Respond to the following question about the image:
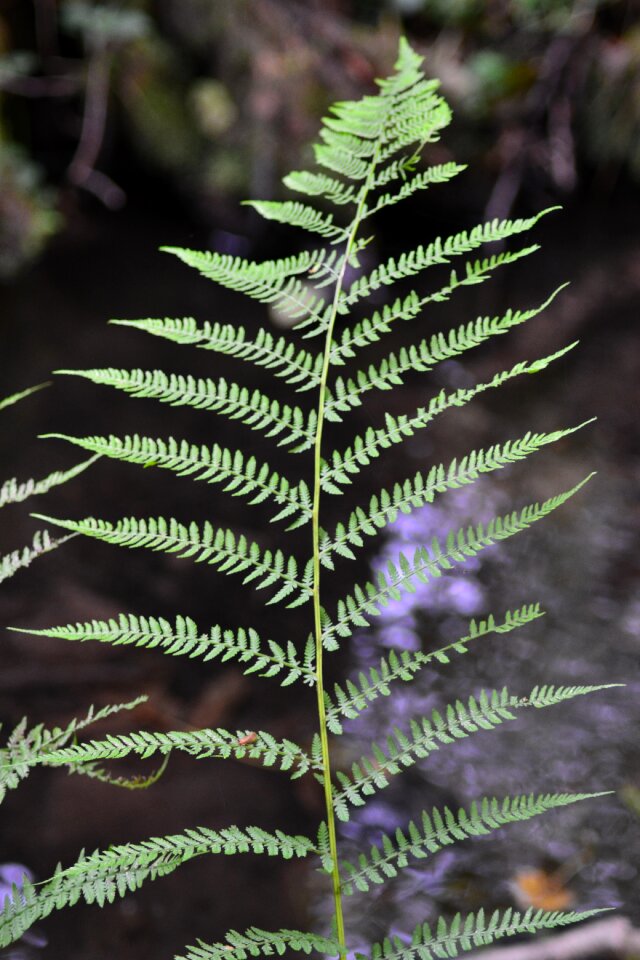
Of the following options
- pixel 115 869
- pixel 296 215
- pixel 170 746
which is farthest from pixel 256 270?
pixel 115 869

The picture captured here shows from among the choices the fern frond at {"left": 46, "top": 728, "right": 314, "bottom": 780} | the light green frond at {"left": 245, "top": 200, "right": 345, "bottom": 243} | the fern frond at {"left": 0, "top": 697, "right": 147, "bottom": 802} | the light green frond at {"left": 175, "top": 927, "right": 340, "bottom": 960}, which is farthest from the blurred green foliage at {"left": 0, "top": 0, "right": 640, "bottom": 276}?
the light green frond at {"left": 175, "top": 927, "right": 340, "bottom": 960}

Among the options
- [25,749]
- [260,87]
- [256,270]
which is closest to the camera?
[25,749]

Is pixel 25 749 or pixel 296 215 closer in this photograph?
pixel 25 749

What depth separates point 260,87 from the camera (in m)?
5.31

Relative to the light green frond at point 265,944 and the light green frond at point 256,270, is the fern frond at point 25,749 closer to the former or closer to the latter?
the light green frond at point 265,944

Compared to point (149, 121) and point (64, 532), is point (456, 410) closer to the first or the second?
point (64, 532)

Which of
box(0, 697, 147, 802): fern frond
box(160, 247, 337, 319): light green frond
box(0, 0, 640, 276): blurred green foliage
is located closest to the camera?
box(0, 697, 147, 802): fern frond

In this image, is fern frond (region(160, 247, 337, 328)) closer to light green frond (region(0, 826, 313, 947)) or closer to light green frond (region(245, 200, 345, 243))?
light green frond (region(245, 200, 345, 243))

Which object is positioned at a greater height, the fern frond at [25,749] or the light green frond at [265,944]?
the fern frond at [25,749]

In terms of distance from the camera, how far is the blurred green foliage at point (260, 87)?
5.24 m

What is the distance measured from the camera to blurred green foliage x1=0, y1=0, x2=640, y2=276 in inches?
206

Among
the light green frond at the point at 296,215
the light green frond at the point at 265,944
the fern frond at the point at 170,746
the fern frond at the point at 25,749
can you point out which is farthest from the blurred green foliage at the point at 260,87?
the light green frond at the point at 265,944

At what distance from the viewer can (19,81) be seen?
530 centimetres

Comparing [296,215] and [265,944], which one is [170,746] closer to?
[265,944]
